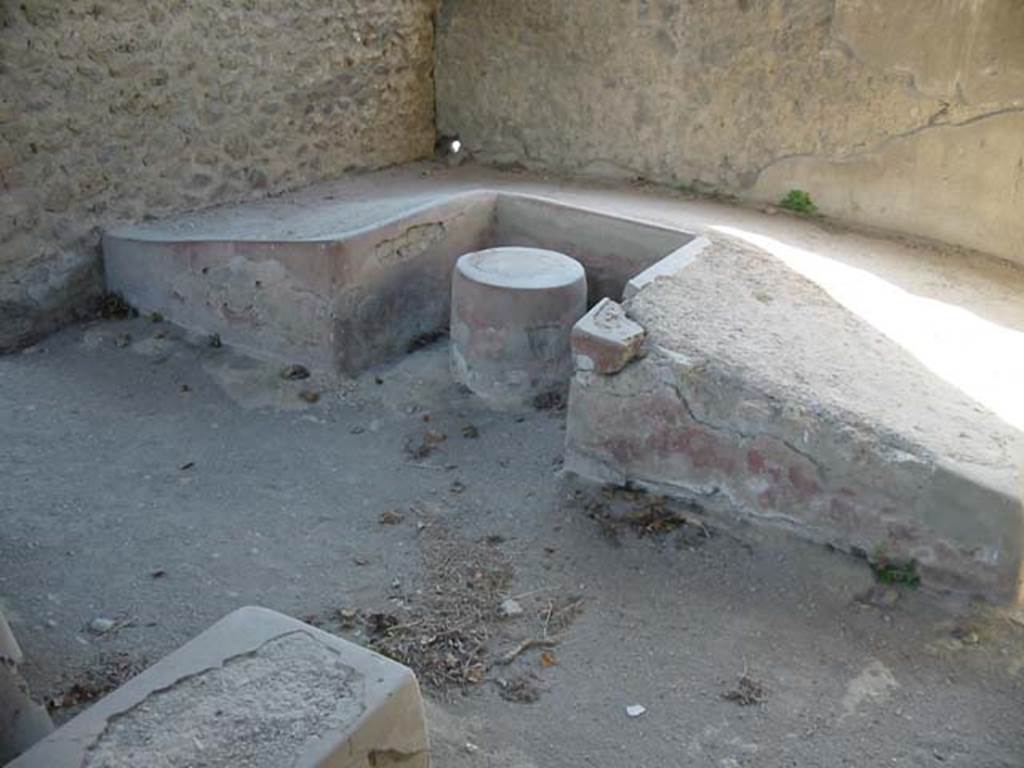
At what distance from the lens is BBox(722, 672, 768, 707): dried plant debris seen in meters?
2.91

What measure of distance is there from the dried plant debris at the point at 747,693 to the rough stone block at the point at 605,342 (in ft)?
3.94

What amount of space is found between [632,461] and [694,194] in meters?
2.64

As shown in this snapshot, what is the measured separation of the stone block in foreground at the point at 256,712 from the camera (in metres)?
2.01

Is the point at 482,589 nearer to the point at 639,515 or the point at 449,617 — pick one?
the point at 449,617

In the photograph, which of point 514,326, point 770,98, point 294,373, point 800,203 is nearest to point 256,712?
point 514,326

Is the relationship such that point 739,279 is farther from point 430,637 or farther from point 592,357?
point 430,637

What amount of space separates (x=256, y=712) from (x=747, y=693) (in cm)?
150

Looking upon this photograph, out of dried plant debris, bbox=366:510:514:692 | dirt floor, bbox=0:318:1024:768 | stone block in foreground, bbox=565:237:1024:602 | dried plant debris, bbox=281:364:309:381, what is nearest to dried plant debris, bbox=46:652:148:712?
dirt floor, bbox=0:318:1024:768

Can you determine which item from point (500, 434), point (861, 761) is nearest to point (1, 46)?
point (500, 434)

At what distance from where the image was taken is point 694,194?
5.90 meters

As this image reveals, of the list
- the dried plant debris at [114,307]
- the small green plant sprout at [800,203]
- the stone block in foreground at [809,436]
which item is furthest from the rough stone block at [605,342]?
the dried plant debris at [114,307]

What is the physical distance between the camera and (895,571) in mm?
3268

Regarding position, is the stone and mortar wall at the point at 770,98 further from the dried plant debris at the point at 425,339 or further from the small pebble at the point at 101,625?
the small pebble at the point at 101,625

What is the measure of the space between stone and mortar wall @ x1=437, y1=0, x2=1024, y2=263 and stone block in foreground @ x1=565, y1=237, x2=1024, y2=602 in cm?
150
